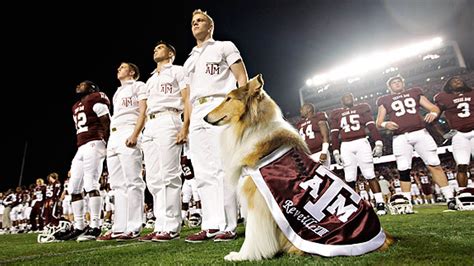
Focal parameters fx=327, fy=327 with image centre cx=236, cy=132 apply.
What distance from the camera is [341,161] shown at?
828 cm

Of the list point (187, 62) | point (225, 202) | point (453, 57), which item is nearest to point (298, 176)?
point (225, 202)

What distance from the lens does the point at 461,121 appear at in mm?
6715

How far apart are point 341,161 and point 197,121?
530 cm

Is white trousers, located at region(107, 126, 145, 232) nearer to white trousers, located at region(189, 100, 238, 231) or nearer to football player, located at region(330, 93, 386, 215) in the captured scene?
white trousers, located at region(189, 100, 238, 231)

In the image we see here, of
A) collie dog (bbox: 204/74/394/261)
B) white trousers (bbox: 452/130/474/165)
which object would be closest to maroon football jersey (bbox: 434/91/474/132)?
white trousers (bbox: 452/130/474/165)

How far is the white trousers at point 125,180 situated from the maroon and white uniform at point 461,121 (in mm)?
6261

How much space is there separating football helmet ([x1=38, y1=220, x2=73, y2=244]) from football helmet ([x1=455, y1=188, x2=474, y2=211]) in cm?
749

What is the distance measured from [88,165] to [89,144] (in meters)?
0.37

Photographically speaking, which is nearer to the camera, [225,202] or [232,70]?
[225,202]

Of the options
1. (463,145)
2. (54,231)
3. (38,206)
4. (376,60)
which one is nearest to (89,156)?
(54,231)

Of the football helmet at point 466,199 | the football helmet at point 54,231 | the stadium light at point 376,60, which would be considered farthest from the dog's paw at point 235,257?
the stadium light at point 376,60

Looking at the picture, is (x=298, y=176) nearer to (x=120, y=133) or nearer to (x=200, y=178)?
(x=200, y=178)

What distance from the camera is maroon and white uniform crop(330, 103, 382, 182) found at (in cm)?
764

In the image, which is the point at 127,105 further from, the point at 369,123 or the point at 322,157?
the point at 369,123
